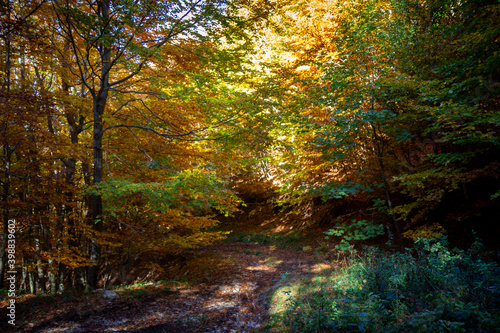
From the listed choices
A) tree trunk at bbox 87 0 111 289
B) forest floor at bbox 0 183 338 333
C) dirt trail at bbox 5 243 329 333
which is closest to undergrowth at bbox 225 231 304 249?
forest floor at bbox 0 183 338 333

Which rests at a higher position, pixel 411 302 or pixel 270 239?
pixel 411 302

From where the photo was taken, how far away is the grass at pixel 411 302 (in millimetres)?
2548

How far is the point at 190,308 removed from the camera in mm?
5750

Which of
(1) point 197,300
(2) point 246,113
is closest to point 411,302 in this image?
(1) point 197,300

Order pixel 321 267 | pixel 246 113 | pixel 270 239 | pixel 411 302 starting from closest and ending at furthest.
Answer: pixel 411 302 < pixel 246 113 < pixel 321 267 < pixel 270 239

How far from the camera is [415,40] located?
20.8 ft

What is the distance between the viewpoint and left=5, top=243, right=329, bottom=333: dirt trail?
4637mm

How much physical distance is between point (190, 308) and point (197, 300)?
522 millimetres

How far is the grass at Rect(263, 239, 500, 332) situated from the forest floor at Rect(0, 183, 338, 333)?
4.17 feet

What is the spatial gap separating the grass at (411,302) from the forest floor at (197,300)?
1.27m

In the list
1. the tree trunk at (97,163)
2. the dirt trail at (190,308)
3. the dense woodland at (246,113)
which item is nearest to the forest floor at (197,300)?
the dirt trail at (190,308)

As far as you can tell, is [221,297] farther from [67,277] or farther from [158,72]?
[67,277]

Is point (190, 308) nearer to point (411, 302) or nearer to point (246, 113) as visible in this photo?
point (411, 302)

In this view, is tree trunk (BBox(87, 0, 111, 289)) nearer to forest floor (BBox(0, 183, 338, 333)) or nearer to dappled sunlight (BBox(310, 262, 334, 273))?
forest floor (BBox(0, 183, 338, 333))
